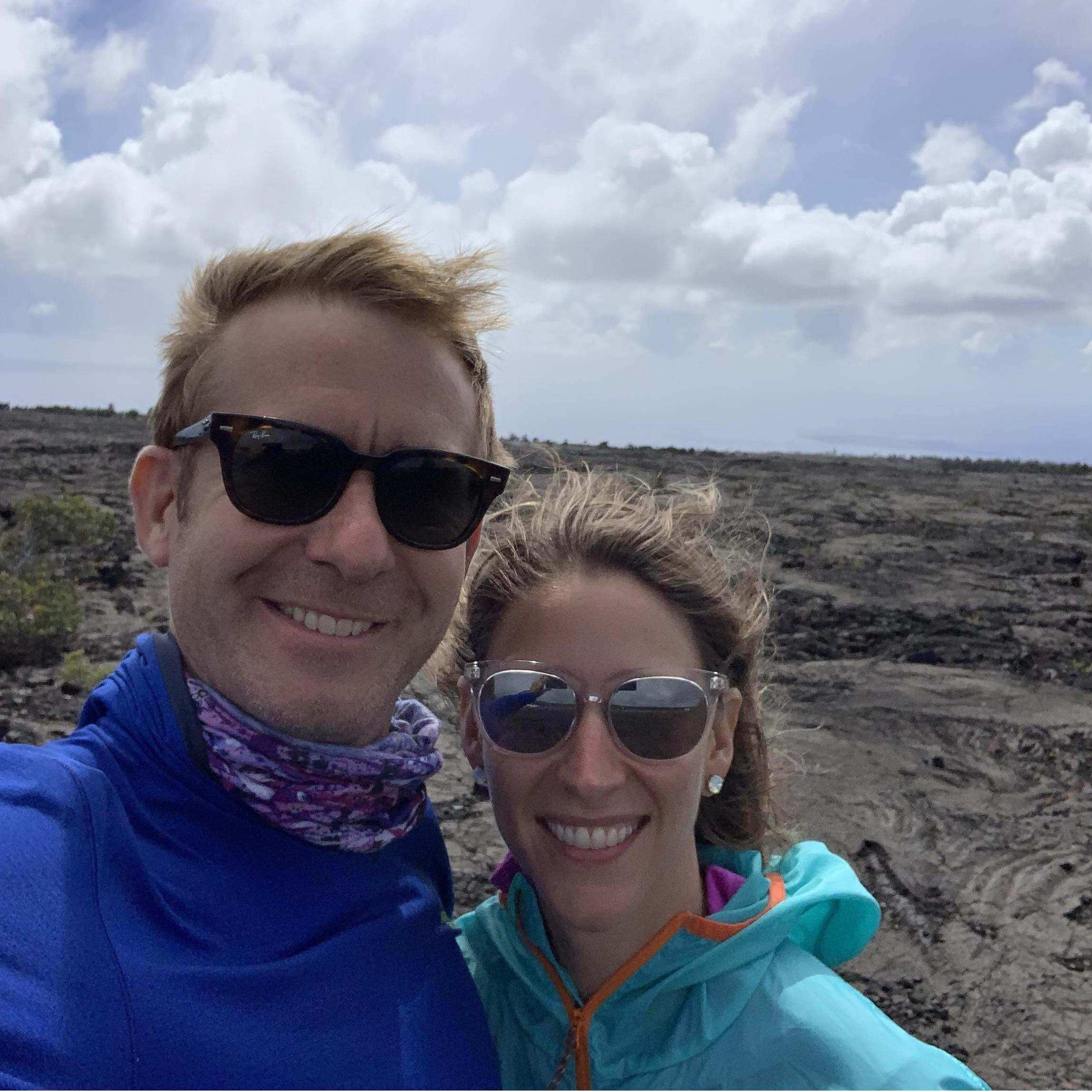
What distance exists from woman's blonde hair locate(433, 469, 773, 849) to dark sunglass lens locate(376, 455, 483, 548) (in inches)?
13.8

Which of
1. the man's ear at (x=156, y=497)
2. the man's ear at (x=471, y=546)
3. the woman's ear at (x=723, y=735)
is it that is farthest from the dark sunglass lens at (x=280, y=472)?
the woman's ear at (x=723, y=735)

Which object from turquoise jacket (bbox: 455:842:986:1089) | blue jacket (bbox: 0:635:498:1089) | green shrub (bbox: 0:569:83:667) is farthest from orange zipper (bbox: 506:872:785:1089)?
green shrub (bbox: 0:569:83:667)

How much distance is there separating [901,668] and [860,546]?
5.04m

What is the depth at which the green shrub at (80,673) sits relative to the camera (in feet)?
22.6

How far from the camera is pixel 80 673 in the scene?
6.93 metres

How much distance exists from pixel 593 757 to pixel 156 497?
0.99 meters

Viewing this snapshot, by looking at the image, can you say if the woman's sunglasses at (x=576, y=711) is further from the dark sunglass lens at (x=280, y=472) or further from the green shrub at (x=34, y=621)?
the green shrub at (x=34, y=621)

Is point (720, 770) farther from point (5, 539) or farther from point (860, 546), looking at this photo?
point (860, 546)

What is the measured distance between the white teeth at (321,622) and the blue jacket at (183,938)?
21 cm

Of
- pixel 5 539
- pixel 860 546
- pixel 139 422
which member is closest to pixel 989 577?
pixel 860 546

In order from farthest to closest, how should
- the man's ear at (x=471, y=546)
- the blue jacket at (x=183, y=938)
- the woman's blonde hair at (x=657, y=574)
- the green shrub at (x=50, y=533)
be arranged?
1. the green shrub at (x=50, y=533)
2. the man's ear at (x=471, y=546)
3. the woman's blonde hair at (x=657, y=574)
4. the blue jacket at (x=183, y=938)

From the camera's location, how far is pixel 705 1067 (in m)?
1.65

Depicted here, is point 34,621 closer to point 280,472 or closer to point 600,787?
point 280,472

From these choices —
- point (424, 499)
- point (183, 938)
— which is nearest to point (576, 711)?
point (424, 499)
